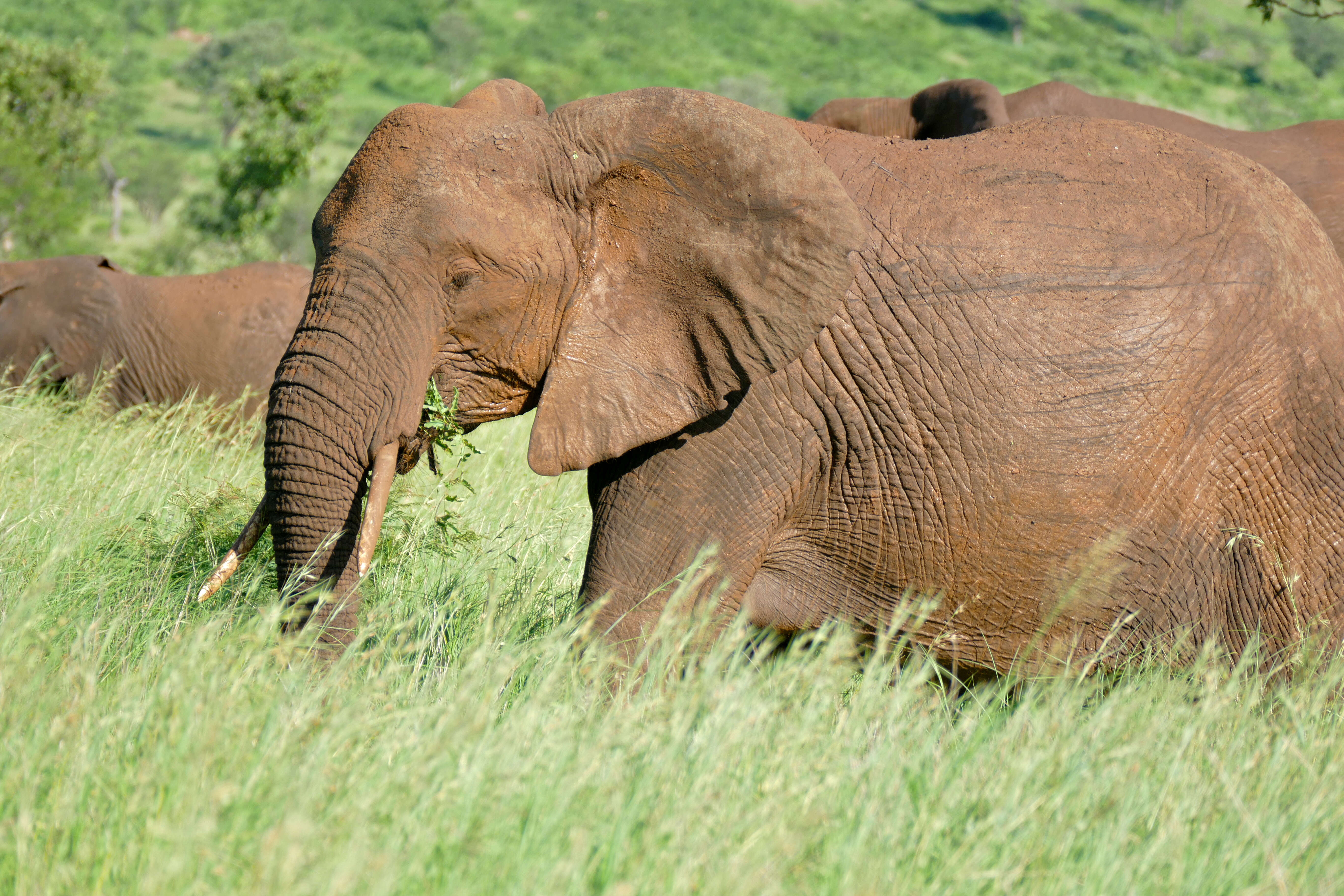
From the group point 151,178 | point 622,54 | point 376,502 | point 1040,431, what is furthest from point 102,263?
point 622,54

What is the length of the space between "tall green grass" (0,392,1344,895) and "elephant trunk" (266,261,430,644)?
0.27 m

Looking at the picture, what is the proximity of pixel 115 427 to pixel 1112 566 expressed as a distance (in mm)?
5930

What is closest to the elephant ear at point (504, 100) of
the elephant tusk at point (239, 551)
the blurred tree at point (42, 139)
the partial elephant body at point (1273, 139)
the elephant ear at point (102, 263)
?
the elephant tusk at point (239, 551)

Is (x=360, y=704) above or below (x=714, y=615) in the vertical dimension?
above

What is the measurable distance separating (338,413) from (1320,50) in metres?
82.8

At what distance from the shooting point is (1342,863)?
2.56 meters

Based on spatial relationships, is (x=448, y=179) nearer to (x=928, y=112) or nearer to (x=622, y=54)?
(x=928, y=112)

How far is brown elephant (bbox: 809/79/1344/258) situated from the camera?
6.02 m

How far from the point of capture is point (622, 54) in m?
69.6

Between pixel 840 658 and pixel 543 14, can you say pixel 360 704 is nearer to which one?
pixel 840 658

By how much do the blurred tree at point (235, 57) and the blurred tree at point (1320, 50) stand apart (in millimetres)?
56024

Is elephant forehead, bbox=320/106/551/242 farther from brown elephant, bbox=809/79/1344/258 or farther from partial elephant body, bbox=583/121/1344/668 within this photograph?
brown elephant, bbox=809/79/1344/258

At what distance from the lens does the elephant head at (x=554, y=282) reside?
10.8ft

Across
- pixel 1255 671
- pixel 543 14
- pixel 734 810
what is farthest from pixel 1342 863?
pixel 543 14
